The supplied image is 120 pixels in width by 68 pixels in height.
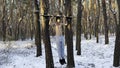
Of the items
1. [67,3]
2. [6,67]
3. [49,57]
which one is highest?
[67,3]

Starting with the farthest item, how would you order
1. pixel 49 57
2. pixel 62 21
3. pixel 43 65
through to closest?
pixel 43 65 → pixel 62 21 → pixel 49 57

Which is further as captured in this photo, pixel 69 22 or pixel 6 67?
pixel 6 67

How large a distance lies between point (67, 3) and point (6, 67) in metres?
Answer: 6.07

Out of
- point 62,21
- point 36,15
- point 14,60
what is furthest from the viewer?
point 36,15

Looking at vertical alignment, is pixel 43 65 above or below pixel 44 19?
below

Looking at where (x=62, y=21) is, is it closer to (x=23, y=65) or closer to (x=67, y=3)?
(x=67, y=3)

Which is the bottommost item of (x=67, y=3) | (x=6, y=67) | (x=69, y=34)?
(x=6, y=67)

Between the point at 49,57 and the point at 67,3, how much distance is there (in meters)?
3.18

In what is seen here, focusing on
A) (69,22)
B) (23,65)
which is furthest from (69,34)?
(23,65)

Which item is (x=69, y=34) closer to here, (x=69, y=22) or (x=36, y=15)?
(x=69, y=22)

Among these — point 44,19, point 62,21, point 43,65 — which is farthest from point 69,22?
point 43,65

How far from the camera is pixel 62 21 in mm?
15797

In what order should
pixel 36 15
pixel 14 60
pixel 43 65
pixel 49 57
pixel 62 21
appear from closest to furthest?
pixel 49 57 → pixel 62 21 → pixel 43 65 → pixel 14 60 → pixel 36 15

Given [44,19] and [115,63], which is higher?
[44,19]
